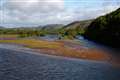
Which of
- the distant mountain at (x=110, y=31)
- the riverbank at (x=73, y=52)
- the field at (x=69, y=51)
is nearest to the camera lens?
the riverbank at (x=73, y=52)

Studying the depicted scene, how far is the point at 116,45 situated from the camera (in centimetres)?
10012

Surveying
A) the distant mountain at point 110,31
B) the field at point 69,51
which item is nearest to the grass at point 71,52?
the field at point 69,51

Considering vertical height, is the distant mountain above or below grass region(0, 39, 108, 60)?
above

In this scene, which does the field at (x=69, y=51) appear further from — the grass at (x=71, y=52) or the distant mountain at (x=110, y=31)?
the distant mountain at (x=110, y=31)

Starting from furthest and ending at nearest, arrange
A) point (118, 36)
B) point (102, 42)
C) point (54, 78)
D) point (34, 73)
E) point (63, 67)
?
point (102, 42) < point (118, 36) < point (63, 67) < point (34, 73) < point (54, 78)

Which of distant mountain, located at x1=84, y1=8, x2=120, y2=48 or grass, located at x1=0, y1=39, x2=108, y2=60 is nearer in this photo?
grass, located at x1=0, y1=39, x2=108, y2=60

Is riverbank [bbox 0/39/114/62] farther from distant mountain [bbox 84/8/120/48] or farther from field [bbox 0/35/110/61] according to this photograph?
distant mountain [bbox 84/8/120/48]

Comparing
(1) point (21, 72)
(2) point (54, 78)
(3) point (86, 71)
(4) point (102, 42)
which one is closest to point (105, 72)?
(3) point (86, 71)

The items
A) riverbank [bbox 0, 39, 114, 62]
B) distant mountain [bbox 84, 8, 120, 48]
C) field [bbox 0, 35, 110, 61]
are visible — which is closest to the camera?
riverbank [bbox 0, 39, 114, 62]

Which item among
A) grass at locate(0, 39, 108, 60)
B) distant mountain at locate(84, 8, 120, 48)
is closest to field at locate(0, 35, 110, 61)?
grass at locate(0, 39, 108, 60)

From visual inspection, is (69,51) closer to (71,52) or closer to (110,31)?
(71,52)

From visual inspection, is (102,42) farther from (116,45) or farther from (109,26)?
(116,45)

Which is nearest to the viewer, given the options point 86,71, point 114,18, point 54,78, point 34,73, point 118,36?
point 54,78

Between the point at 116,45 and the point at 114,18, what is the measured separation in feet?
46.6
